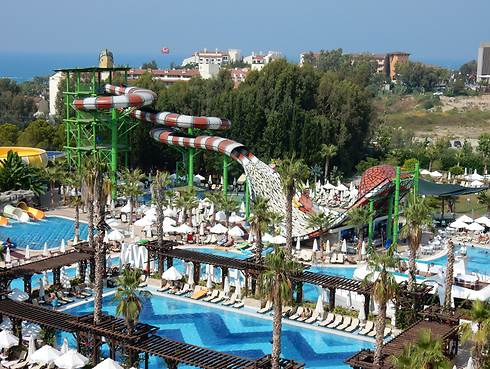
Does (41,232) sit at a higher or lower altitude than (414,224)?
lower

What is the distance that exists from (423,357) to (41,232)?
29.7 metres

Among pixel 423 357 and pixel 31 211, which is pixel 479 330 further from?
pixel 31 211

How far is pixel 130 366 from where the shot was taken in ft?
73.0


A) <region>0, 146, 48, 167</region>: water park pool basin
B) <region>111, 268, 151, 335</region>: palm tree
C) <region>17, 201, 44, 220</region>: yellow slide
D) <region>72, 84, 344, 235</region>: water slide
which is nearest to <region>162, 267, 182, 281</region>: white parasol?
<region>111, 268, 151, 335</region>: palm tree

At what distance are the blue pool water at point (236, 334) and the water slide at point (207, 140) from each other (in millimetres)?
10640

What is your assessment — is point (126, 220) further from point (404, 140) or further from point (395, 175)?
point (404, 140)

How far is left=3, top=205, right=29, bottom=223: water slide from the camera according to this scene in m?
43.8

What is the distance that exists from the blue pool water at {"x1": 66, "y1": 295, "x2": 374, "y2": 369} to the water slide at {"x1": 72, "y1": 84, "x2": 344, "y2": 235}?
10.6 meters

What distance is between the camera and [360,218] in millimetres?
37500

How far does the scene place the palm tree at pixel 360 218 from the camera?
37594 millimetres

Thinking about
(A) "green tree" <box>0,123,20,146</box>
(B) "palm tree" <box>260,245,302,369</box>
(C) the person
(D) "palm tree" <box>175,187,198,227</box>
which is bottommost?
(C) the person

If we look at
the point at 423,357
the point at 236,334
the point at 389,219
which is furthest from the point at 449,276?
the point at 389,219

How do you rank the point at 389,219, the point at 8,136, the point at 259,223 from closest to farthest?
1. the point at 259,223
2. the point at 389,219
3. the point at 8,136

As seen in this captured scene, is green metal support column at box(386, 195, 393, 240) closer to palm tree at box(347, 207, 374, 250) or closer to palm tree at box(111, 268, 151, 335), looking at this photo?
palm tree at box(347, 207, 374, 250)
